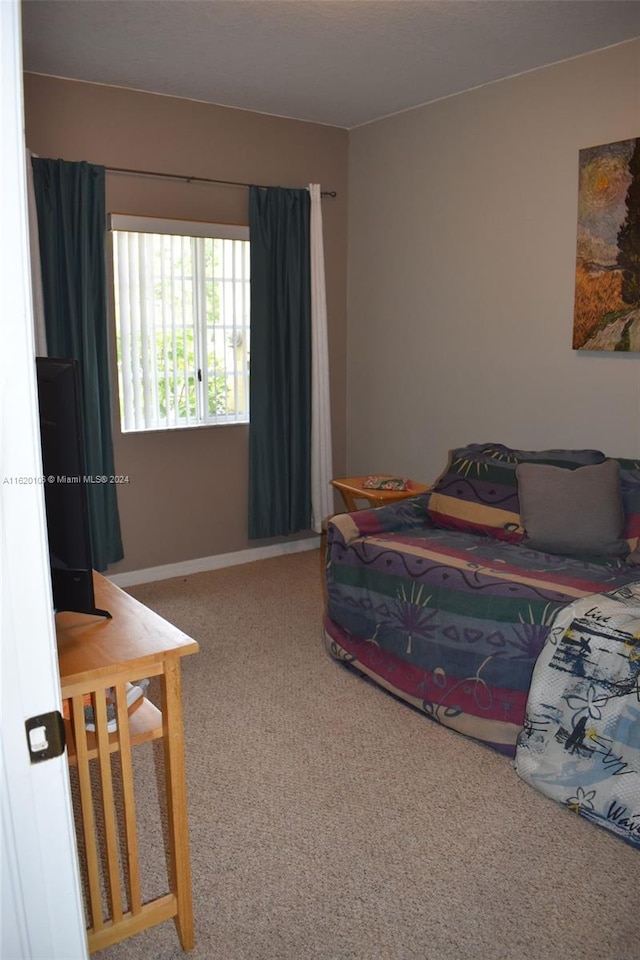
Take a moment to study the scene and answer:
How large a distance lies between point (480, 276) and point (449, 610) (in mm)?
2184

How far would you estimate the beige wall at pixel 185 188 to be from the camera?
4.12 m

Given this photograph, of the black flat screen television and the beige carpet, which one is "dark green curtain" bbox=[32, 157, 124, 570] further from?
the black flat screen television

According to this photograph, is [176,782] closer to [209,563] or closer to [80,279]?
[80,279]

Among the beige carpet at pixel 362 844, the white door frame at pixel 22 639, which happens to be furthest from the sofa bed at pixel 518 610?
the white door frame at pixel 22 639

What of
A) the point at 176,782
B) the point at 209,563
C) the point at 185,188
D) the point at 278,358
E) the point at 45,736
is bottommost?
the point at 209,563

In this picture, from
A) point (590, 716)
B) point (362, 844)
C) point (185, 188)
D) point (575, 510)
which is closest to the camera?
point (362, 844)

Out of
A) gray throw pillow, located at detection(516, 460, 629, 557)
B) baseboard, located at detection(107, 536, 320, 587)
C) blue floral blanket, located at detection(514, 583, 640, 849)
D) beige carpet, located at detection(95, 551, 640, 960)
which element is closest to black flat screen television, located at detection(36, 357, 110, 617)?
beige carpet, located at detection(95, 551, 640, 960)

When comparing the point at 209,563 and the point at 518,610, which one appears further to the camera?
the point at 209,563

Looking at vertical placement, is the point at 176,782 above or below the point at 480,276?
below

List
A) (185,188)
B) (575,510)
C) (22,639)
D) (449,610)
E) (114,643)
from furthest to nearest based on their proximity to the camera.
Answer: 1. (185,188)
2. (575,510)
3. (449,610)
4. (114,643)
5. (22,639)

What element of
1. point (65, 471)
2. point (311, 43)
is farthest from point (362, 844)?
point (311, 43)

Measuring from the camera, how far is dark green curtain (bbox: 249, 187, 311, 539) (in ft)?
15.6

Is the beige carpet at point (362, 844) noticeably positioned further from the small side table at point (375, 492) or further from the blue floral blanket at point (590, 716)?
the small side table at point (375, 492)

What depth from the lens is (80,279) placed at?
4.10 metres
